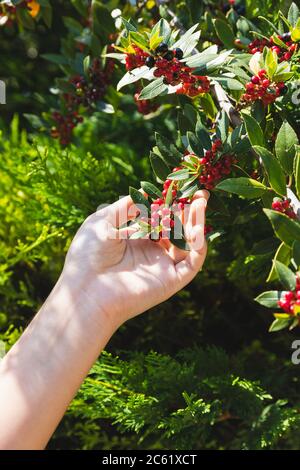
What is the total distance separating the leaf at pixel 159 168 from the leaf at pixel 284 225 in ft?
1.10

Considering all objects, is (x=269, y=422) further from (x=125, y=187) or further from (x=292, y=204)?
(x=125, y=187)

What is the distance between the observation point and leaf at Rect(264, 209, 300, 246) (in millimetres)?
1076

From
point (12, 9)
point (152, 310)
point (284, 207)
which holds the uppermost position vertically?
point (12, 9)

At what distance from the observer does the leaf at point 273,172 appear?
116cm

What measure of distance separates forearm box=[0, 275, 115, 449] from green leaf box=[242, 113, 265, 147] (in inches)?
17.3

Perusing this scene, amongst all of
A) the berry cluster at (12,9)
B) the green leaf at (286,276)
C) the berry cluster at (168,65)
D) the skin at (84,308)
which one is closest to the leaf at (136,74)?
the berry cluster at (168,65)

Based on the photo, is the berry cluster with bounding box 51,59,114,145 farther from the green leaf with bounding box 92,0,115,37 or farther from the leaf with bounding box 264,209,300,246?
the leaf with bounding box 264,209,300,246

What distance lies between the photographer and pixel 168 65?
4.10ft

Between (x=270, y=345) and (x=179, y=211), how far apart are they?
884 millimetres

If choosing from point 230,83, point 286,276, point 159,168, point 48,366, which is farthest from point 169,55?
point 48,366

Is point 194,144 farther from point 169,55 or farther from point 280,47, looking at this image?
point 280,47

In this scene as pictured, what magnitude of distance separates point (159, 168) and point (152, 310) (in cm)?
70

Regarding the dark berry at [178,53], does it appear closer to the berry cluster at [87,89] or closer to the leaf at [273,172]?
the leaf at [273,172]
